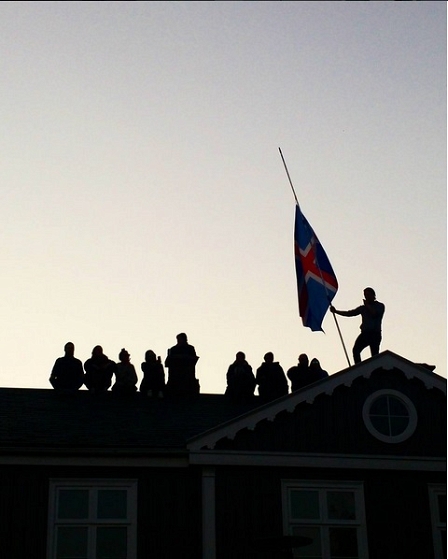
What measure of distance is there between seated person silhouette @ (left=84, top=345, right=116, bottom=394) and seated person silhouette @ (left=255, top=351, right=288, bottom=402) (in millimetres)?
3082

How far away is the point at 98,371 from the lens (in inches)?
883

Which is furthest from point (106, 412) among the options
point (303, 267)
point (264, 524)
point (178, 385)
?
point (303, 267)

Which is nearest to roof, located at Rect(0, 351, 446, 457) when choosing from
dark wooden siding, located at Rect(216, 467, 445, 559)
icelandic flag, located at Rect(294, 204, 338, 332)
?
dark wooden siding, located at Rect(216, 467, 445, 559)

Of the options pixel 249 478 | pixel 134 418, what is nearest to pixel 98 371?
pixel 134 418

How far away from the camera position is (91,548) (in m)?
18.5

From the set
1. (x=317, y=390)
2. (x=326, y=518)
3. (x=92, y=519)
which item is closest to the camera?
(x=92, y=519)

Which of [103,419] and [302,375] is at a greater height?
[302,375]

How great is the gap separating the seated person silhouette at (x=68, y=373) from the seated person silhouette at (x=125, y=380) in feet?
2.38

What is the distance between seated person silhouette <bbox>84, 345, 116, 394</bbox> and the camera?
22.4m

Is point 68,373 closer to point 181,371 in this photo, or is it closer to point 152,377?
point 152,377

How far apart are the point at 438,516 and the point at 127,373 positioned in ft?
22.3

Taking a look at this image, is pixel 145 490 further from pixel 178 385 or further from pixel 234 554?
pixel 178 385

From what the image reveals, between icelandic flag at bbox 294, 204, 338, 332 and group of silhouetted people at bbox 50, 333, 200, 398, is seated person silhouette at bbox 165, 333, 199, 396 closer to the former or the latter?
group of silhouetted people at bbox 50, 333, 200, 398

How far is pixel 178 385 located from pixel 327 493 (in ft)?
14.7
